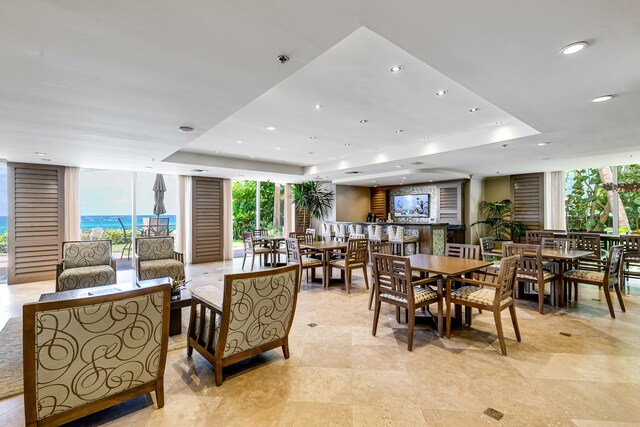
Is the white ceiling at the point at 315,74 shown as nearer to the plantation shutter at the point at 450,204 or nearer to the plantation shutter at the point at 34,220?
the plantation shutter at the point at 34,220

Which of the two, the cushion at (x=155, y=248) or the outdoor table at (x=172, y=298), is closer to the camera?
the outdoor table at (x=172, y=298)

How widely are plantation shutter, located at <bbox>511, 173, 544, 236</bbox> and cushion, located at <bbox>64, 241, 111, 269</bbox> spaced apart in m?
10.5

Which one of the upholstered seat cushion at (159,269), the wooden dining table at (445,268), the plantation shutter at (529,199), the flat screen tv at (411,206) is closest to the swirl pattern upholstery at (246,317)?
the wooden dining table at (445,268)

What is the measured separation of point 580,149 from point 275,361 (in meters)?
6.20

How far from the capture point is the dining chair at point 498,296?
2893 mm

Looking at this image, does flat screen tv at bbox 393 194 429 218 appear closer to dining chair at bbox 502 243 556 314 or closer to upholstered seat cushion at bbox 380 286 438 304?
dining chair at bbox 502 243 556 314

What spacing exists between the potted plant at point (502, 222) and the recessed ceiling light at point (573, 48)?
303 inches

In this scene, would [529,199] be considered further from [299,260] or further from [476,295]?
[299,260]

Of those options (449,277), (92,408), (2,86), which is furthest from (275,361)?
(2,86)

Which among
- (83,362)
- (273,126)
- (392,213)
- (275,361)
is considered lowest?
(275,361)

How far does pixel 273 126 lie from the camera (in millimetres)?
4824

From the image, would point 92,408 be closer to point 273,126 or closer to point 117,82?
point 117,82

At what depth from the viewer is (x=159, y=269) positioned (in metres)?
5.04

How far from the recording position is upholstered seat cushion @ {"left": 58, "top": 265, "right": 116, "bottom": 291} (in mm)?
4289
